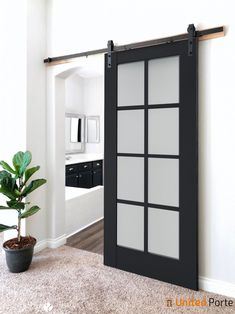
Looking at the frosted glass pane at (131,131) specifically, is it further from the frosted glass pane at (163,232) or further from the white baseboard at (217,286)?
the white baseboard at (217,286)

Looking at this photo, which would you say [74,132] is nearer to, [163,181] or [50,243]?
[50,243]

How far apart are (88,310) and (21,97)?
2.22m


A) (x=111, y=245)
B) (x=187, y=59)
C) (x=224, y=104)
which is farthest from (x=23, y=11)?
(x=111, y=245)

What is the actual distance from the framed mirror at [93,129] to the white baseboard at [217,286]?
4743 mm

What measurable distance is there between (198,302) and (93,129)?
5063 mm

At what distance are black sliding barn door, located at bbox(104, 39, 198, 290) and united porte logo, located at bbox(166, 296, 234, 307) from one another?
150 millimetres

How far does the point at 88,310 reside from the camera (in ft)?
6.38

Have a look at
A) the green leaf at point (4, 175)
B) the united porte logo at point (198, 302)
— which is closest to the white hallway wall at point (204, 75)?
the united porte logo at point (198, 302)

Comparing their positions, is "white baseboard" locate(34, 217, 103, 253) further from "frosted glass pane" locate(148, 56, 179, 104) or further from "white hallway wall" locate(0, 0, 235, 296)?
"frosted glass pane" locate(148, 56, 179, 104)

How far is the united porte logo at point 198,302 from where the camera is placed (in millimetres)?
2035

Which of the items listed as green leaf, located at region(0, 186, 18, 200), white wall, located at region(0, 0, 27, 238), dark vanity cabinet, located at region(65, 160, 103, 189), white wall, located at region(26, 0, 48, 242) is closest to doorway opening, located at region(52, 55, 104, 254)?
dark vanity cabinet, located at region(65, 160, 103, 189)

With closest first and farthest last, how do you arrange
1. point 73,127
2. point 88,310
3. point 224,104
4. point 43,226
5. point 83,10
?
point 88,310 → point 224,104 → point 83,10 → point 43,226 → point 73,127

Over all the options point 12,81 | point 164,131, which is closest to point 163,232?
point 164,131

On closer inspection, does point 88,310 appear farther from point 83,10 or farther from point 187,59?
point 83,10
